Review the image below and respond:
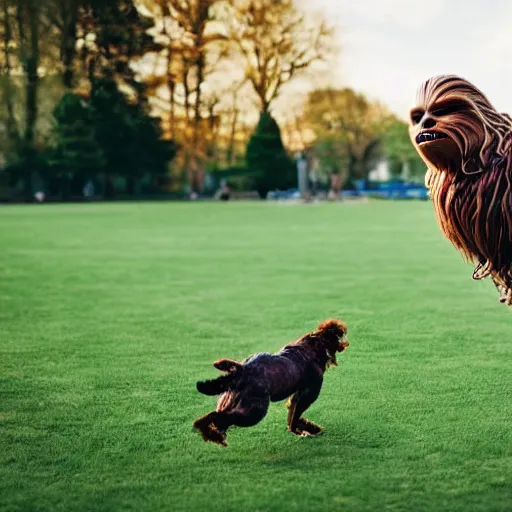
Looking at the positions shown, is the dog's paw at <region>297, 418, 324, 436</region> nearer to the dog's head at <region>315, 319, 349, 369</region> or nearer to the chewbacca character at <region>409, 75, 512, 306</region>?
the dog's head at <region>315, 319, 349, 369</region>

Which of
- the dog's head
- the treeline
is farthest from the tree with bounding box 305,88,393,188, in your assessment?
the dog's head

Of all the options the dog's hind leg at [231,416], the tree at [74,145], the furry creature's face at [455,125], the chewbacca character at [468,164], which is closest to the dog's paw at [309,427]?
the dog's hind leg at [231,416]

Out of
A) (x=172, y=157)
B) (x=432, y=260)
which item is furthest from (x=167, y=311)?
(x=172, y=157)

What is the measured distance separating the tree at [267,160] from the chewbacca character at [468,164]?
156 feet

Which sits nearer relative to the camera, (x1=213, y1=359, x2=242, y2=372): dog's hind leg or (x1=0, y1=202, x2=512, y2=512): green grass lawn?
(x1=0, y1=202, x2=512, y2=512): green grass lawn

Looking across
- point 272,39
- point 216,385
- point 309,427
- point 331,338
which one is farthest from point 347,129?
point 216,385

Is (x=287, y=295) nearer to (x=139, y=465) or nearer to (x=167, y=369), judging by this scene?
(x=167, y=369)

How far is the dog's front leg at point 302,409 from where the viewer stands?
4324 mm

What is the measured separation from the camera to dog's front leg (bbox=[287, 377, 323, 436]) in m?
4.32

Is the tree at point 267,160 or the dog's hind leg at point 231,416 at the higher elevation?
the tree at point 267,160

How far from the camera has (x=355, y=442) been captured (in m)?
4.25

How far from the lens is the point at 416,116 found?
344 centimetres

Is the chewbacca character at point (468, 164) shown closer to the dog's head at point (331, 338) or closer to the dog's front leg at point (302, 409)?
the dog's head at point (331, 338)

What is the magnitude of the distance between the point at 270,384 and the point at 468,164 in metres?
1.36
